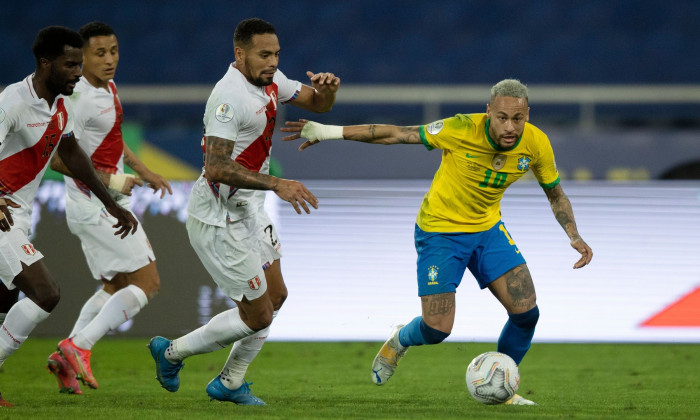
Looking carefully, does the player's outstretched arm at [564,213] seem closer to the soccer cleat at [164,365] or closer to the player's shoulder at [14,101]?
the soccer cleat at [164,365]

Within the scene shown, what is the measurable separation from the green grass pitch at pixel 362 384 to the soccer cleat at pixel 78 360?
11cm

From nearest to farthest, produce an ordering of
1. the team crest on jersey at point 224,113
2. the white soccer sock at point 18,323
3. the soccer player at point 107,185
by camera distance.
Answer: the team crest on jersey at point 224,113 → the white soccer sock at point 18,323 → the soccer player at point 107,185

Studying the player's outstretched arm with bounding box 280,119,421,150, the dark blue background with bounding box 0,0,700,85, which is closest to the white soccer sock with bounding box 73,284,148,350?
the player's outstretched arm with bounding box 280,119,421,150

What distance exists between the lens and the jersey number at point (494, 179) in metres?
5.54

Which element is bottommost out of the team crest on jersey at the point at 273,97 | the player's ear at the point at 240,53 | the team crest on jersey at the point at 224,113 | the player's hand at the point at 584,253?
the player's hand at the point at 584,253

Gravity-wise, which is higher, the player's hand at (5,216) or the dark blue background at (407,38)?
the dark blue background at (407,38)

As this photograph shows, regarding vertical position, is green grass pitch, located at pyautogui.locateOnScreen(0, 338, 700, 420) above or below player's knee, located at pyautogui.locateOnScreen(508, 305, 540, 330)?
below

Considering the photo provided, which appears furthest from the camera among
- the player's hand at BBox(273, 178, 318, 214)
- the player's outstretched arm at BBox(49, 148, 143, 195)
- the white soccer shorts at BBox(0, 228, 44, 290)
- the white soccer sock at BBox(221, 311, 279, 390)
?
the player's outstretched arm at BBox(49, 148, 143, 195)

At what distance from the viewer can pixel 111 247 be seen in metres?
6.58

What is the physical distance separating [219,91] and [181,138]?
16.8 ft

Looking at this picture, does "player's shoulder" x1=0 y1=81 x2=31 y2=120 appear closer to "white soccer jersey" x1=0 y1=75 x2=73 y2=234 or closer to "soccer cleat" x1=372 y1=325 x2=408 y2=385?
"white soccer jersey" x1=0 y1=75 x2=73 y2=234

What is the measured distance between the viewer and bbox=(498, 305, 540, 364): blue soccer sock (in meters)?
5.50

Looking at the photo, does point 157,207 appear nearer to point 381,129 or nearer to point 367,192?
point 367,192

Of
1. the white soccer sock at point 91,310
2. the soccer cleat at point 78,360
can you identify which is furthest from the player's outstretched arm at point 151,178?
the soccer cleat at point 78,360
